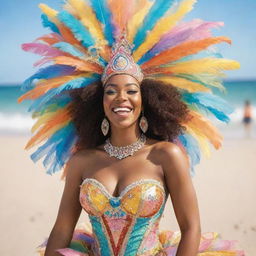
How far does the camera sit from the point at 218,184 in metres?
8.81

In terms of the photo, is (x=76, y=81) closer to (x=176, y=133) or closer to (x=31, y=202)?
(x=176, y=133)

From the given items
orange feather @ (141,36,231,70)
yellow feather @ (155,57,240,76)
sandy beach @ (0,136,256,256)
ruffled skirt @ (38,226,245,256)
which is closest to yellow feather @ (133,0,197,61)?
orange feather @ (141,36,231,70)

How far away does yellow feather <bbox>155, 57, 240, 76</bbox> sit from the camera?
305 cm

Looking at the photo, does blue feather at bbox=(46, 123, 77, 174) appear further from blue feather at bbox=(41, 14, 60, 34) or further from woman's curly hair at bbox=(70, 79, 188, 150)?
blue feather at bbox=(41, 14, 60, 34)

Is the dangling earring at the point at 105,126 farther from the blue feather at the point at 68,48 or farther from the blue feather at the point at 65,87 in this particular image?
the blue feather at the point at 68,48

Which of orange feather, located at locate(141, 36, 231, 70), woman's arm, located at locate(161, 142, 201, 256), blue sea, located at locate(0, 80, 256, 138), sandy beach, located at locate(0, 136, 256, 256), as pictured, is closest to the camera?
woman's arm, located at locate(161, 142, 201, 256)

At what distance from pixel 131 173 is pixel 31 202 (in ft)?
17.1

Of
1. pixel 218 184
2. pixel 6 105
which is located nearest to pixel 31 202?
pixel 218 184

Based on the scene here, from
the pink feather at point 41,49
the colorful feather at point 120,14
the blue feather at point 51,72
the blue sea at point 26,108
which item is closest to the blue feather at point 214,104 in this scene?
the colorful feather at point 120,14

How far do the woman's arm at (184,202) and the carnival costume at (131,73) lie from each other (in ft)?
0.33

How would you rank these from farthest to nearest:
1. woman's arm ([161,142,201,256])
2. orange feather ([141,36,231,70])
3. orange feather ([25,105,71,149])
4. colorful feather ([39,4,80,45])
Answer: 1. orange feather ([25,105,71,149])
2. colorful feather ([39,4,80,45])
3. orange feather ([141,36,231,70])
4. woman's arm ([161,142,201,256])

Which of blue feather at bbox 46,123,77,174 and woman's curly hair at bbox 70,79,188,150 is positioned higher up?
woman's curly hair at bbox 70,79,188,150

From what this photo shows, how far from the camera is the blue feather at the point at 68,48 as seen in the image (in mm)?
3150

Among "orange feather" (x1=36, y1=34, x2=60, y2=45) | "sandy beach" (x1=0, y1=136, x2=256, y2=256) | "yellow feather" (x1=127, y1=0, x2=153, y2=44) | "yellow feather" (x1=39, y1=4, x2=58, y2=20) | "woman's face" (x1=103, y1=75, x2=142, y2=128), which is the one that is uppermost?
"yellow feather" (x1=39, y1=4, x2=58, y2=20)
